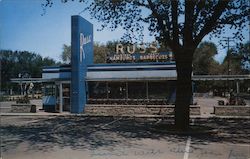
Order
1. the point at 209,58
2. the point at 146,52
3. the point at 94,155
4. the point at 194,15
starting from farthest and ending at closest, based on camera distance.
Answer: the point at 209,58 → the point at 146,52 → the point at 194,15 → the point at 94,155

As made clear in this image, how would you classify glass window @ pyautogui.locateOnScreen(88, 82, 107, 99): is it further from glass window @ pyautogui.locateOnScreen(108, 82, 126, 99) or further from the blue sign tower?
the blue sign tower

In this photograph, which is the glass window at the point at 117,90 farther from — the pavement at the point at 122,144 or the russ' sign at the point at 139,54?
the pavement at the point at 122,144

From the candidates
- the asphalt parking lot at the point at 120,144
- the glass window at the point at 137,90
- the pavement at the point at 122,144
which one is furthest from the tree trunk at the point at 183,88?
the glass window at the point at 137,90

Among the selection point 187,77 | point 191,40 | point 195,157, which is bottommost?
point 195,157

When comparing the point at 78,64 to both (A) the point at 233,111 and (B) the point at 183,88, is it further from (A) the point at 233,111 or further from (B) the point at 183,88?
(B) the point at 183,88

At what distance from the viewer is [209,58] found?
86.2 meters

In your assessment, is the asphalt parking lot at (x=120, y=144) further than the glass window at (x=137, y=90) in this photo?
No

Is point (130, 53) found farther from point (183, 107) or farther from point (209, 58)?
point (209, 58)

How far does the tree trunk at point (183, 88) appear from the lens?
1945 cm

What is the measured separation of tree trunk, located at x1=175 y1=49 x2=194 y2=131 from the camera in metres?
19.5

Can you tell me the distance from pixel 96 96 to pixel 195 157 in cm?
2097

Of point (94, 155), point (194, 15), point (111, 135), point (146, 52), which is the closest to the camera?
point (94, 155)

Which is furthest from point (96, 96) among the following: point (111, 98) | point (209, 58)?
point (209, 58)

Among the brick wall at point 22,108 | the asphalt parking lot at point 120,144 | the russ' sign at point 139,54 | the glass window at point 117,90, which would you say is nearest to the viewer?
the asphalt parking lot at point 120,144
